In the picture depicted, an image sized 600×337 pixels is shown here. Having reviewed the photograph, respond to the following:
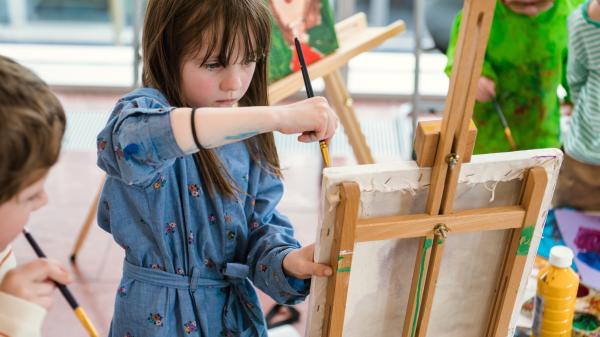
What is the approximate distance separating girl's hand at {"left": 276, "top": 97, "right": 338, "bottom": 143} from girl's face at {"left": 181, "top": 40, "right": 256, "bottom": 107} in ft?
0.52

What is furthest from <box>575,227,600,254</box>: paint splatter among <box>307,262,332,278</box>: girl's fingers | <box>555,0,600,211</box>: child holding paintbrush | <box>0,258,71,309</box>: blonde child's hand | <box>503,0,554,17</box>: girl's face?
<box>0,258,71,309</box>: blonde child's hand

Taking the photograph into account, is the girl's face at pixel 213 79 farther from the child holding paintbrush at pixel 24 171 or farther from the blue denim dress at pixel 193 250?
the child holding paintbrush at pixel 24 171

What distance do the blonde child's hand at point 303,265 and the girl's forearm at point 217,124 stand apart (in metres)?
0.23

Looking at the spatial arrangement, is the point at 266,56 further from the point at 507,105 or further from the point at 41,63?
the point at 41,63

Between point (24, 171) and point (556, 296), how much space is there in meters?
0.95

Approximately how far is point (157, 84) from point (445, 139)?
17.3 inches

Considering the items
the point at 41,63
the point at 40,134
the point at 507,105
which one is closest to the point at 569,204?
the point at 507,105

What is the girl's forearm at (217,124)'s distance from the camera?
2.95ft

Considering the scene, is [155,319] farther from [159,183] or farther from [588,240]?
[588,240]

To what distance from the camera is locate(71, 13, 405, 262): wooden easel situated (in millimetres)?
1757

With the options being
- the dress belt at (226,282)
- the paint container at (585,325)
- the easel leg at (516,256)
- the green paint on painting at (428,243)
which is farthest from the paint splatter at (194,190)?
the paint container at (585,325)

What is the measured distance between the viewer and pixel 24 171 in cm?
84

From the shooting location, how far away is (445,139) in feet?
3.14

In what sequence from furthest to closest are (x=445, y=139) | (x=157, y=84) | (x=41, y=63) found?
(x=41, y=63), (x=157, y=84), (x=445, y=139)
